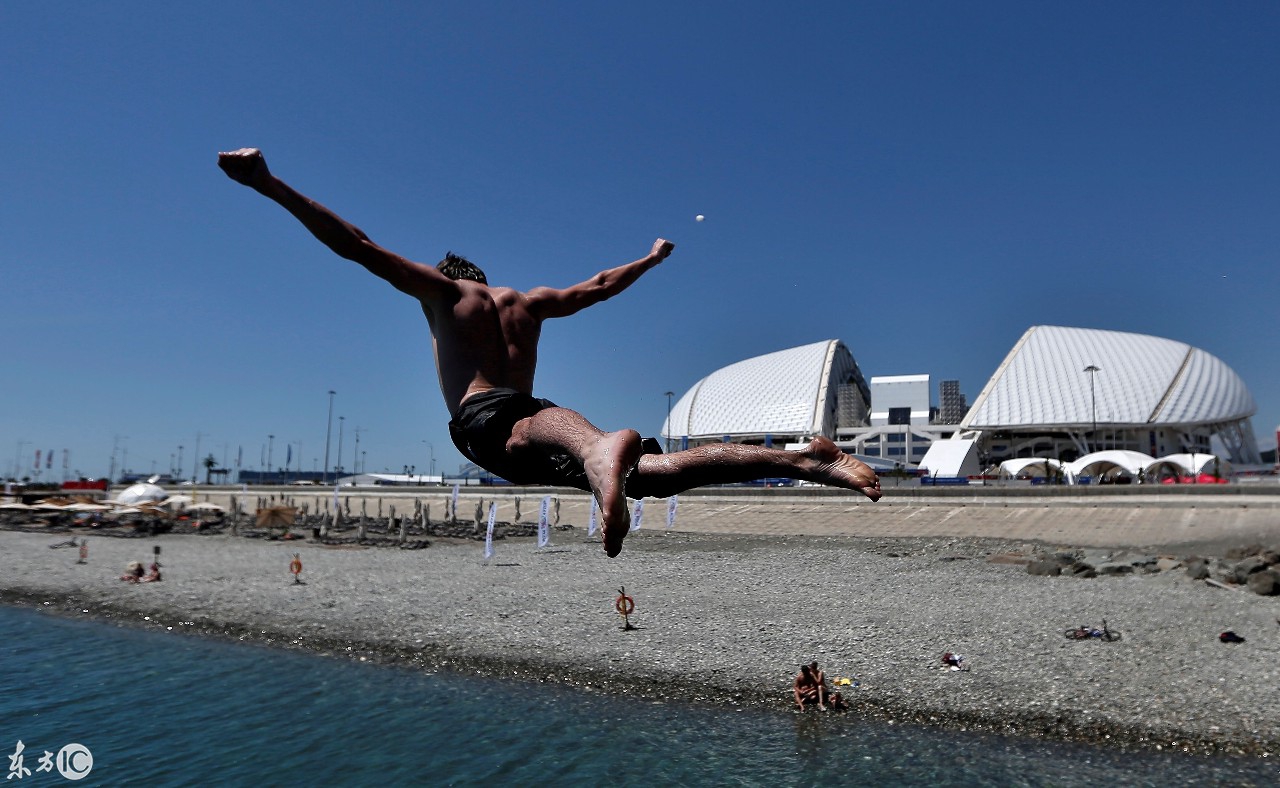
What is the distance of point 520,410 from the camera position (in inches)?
150

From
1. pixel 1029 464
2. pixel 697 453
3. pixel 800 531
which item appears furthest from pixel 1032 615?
pixel 1029 464

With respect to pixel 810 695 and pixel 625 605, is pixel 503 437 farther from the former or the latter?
pixel 625 605

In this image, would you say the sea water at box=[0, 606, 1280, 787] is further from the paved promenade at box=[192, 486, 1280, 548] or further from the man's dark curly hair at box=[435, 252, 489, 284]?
the paved promenade at box=[192, 486, 1280, 548]

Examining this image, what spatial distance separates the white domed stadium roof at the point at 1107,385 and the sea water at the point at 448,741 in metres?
91.8

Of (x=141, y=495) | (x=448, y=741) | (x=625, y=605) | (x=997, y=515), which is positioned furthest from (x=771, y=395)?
(x=448, y=741)

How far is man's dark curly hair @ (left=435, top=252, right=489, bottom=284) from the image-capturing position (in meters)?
4.38

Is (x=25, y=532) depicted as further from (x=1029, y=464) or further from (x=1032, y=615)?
(x=1029, y=464)

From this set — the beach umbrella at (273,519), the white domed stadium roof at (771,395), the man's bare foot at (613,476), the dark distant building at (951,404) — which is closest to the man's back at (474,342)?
the man's bare foot at (613,476)

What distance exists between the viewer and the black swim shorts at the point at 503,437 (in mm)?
3561

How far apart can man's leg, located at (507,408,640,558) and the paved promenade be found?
30816 millimetres

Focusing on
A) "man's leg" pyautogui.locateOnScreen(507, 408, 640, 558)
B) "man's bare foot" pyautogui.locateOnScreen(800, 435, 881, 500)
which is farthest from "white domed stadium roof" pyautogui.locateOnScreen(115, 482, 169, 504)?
"man's bare foot" pyautogui.locateOnScreen(800, 435, 881, 500)

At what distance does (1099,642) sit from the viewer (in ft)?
65.9
